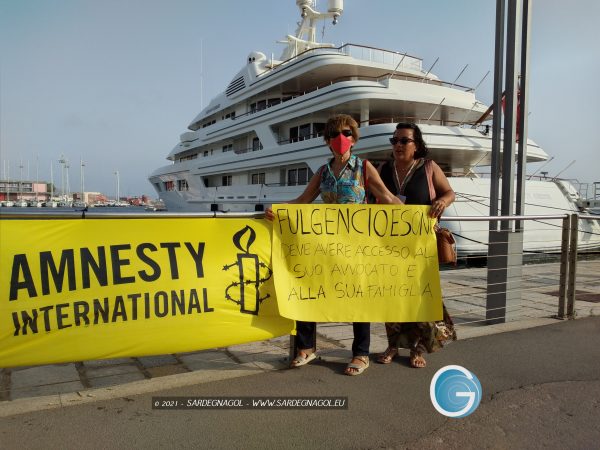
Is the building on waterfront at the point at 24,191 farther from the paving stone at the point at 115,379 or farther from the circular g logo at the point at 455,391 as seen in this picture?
the circular g logo at the point at 455,391

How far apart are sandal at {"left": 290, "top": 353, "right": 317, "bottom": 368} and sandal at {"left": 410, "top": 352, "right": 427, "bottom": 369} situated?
2.55 feet

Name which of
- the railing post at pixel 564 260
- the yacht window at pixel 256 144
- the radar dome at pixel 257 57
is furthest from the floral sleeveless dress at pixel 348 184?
the radar dome at pixel 257 57

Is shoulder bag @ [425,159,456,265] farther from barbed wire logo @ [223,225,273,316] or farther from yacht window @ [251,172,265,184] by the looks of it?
yacht window @ [251,172,265,184]

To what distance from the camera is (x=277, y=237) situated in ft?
10.9

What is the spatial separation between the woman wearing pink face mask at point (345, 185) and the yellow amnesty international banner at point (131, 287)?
0.79 feet

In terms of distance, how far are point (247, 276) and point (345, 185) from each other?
99cm

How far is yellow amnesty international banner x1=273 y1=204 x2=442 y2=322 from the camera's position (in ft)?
10.8

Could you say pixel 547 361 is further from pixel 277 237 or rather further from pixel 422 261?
pixel 277 237

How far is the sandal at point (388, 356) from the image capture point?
351 cm

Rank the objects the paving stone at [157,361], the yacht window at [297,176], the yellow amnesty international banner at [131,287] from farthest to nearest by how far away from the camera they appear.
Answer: the yacht window at [297,176] < the paving stone at [157,361] < the yellow amnesty international banner at [131,287]

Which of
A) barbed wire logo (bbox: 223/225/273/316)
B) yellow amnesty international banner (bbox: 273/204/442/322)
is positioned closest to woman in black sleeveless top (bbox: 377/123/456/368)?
yellow amnesty international banner (bbox: 273/204/442/322)

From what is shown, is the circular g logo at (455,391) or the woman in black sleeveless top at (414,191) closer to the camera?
the circular g logo at (455,391)

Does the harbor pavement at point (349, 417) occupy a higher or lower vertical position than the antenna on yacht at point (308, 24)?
lower

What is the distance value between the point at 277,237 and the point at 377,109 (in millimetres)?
13875
